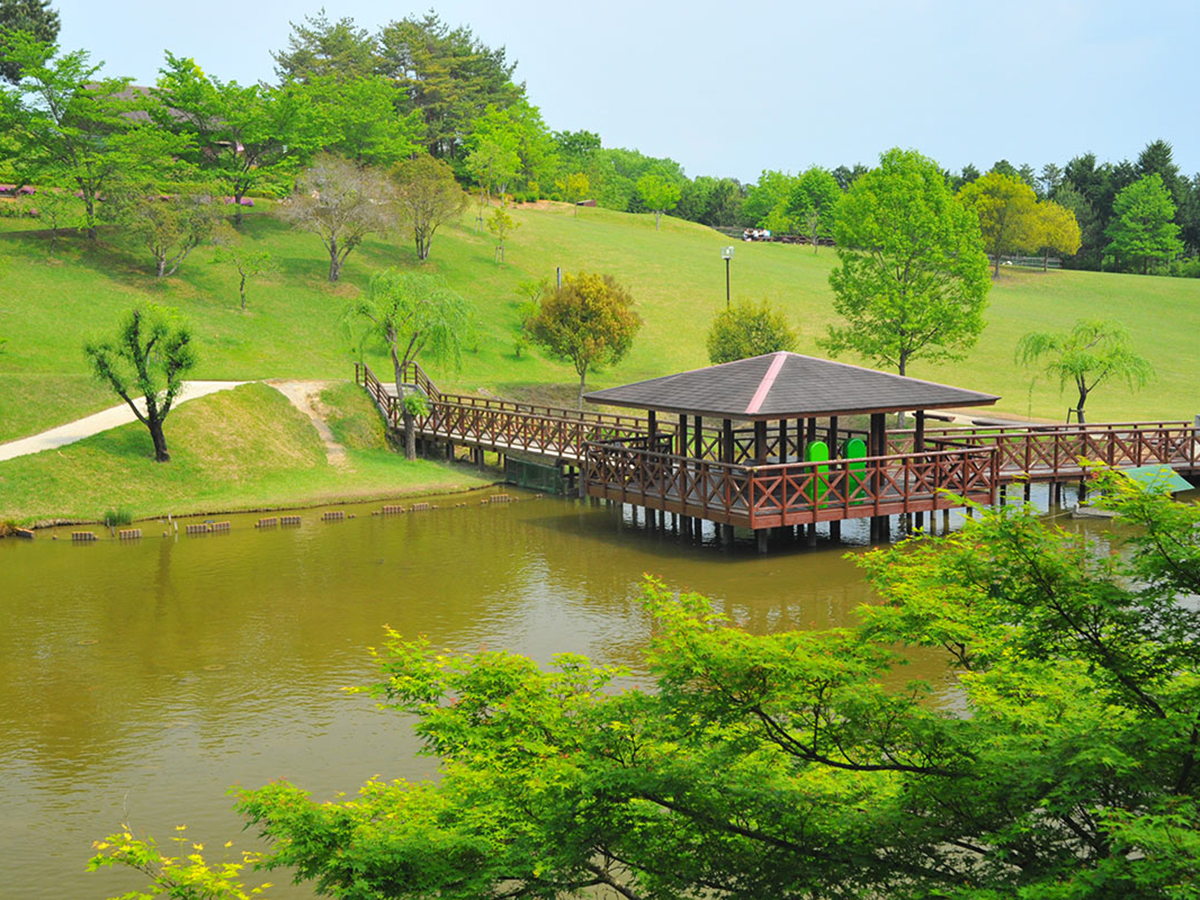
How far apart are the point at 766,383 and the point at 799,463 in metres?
2.07

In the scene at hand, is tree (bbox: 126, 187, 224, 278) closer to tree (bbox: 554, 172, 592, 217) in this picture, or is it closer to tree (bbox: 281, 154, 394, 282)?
tree (bbox: 281, 154, 394, 282)

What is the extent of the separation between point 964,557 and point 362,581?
→ 16.1m

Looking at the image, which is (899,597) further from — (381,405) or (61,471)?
(381,405)

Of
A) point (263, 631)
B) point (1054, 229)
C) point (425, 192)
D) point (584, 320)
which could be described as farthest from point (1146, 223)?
point (263, 631)

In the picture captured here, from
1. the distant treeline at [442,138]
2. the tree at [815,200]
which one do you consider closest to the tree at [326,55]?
the distant treeline at [442,138]

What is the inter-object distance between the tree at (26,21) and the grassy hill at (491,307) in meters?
18.9

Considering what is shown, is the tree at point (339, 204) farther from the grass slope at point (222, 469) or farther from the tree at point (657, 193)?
the tree at point (657, 193)

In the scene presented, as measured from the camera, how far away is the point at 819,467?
22750 mm

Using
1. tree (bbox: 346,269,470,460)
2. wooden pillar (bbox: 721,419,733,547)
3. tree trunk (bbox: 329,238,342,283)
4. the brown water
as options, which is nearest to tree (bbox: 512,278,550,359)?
tree (bbox: 346,269,470,460)

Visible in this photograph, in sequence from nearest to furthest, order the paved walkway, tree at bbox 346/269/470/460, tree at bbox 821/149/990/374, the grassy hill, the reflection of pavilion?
the reflection of pavilion < the paved walkway < tree at bbox 346/269/470/460 < tree at bbox 821/149/990/374 < the grassy hill

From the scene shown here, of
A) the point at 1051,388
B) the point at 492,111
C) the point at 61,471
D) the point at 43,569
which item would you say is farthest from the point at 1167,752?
the point at 492,111

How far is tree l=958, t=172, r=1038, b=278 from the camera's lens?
253ft

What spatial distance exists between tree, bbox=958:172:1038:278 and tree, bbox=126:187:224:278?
50914mm

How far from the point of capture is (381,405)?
37344mm
